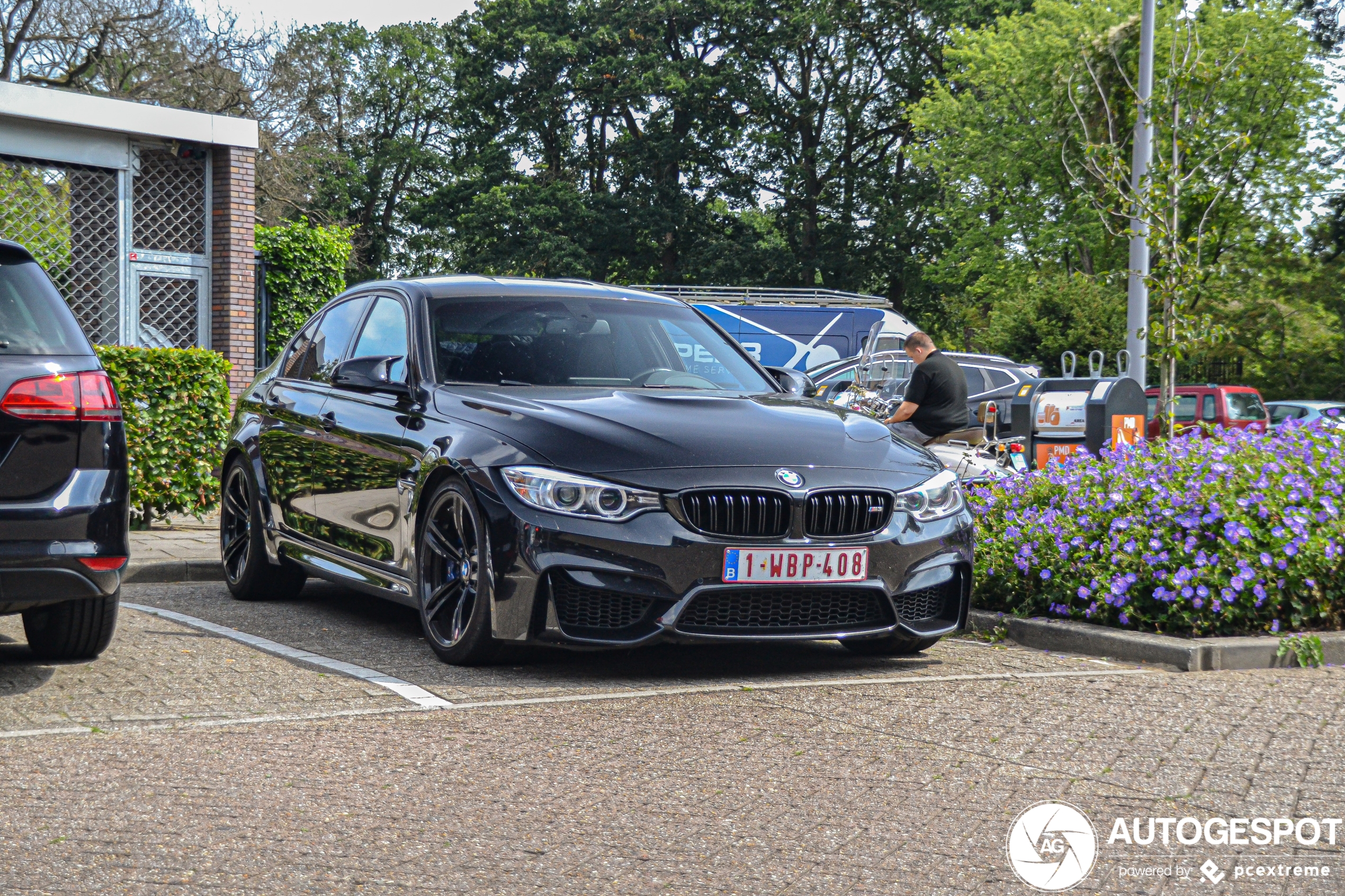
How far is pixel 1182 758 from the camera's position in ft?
15.3

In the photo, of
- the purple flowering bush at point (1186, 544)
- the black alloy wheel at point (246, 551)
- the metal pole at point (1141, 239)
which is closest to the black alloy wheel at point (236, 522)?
the black alloy wheel at point (246, 551)

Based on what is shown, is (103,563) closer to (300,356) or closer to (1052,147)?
(300,356)

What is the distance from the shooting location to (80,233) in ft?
46.0

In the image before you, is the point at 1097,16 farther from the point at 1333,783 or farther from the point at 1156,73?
the point at 1333,783

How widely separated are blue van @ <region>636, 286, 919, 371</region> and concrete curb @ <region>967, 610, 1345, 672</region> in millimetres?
18649

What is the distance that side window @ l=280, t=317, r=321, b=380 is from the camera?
313 inches

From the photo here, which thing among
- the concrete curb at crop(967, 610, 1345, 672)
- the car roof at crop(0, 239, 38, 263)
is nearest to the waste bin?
the concrete curb at crop(967, 610, 1345, 672)

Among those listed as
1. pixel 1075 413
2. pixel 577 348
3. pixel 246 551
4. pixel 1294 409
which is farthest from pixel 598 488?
pixel 1294 409

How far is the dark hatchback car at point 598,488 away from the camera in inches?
219

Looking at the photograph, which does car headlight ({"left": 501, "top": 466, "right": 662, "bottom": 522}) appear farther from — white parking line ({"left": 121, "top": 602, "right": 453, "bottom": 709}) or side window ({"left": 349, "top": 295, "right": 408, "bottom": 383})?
side window ({"left": 349, "top": 295, "right": 408, "bottom": 383})

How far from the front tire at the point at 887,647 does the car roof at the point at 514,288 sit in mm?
2007

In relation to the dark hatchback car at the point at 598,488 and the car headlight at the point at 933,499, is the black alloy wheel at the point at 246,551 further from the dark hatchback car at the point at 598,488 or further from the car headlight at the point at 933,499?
the car headlight at the point at 933,499

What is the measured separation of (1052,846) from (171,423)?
888 centimetres

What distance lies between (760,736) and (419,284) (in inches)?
124
